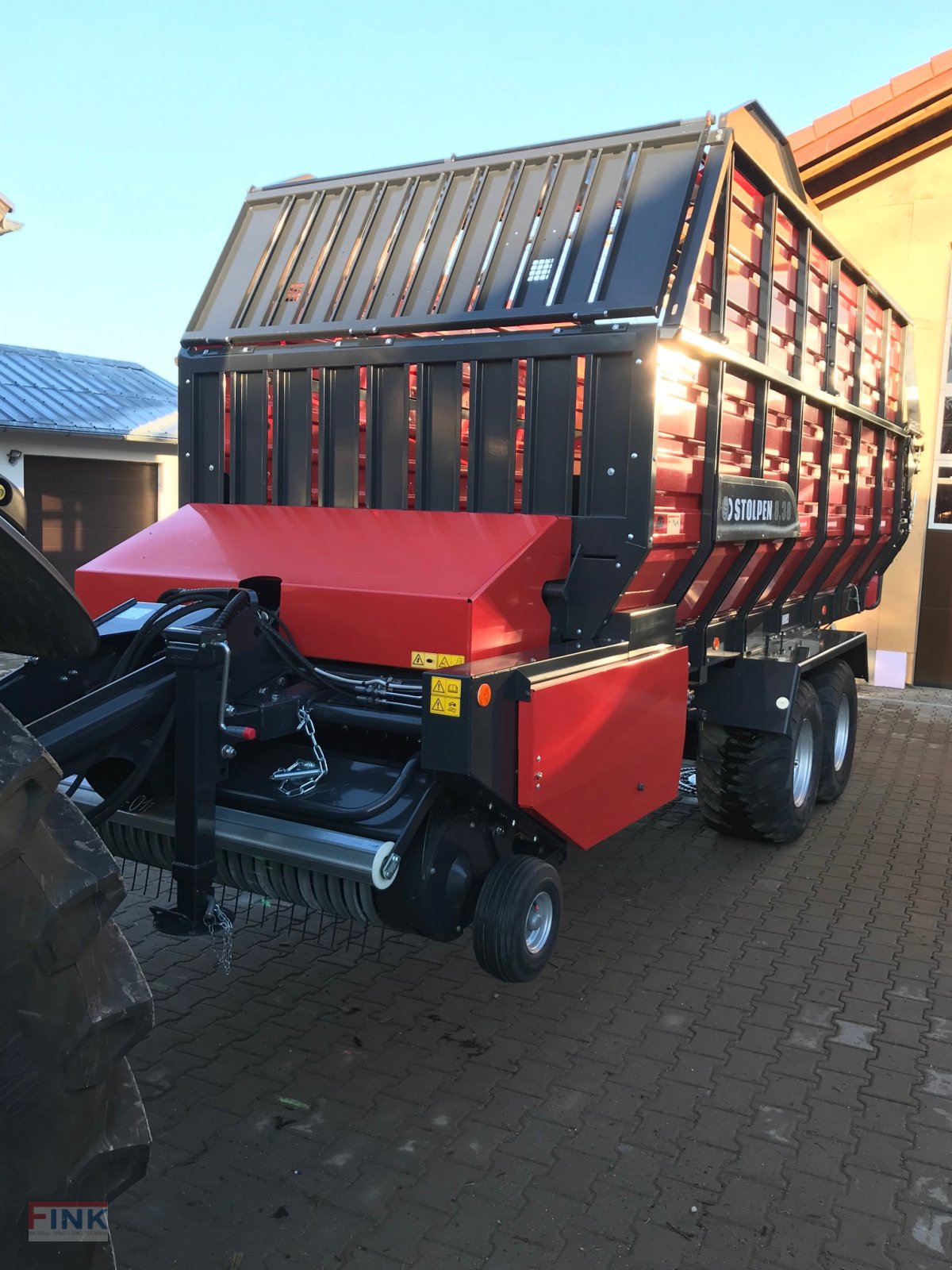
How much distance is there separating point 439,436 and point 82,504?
35.2ft

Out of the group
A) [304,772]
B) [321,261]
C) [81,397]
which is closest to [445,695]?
[304,772]

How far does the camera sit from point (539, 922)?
3.39 metres

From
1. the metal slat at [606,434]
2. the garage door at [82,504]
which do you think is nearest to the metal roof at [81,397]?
the garage door at [82,504]

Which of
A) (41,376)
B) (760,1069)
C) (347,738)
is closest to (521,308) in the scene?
(347,738)

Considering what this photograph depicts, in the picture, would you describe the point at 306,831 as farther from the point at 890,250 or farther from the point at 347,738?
the point at 890,250

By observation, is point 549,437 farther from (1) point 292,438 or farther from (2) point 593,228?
(1) point 292,438

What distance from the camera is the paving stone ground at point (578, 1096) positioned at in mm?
2652

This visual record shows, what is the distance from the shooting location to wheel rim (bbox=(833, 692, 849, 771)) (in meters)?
6.64

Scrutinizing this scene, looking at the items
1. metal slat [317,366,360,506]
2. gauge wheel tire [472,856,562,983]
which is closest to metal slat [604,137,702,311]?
metal slat [317,366,360,506]

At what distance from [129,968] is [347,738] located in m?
1.85

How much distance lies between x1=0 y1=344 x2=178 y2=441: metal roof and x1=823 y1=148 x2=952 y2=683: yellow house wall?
764cm

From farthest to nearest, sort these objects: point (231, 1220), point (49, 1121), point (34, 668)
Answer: point (34, 668), point (231, 1220), point (49, 1121)

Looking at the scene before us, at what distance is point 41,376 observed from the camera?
1472 cm

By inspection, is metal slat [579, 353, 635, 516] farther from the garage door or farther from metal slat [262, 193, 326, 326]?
the garage door
